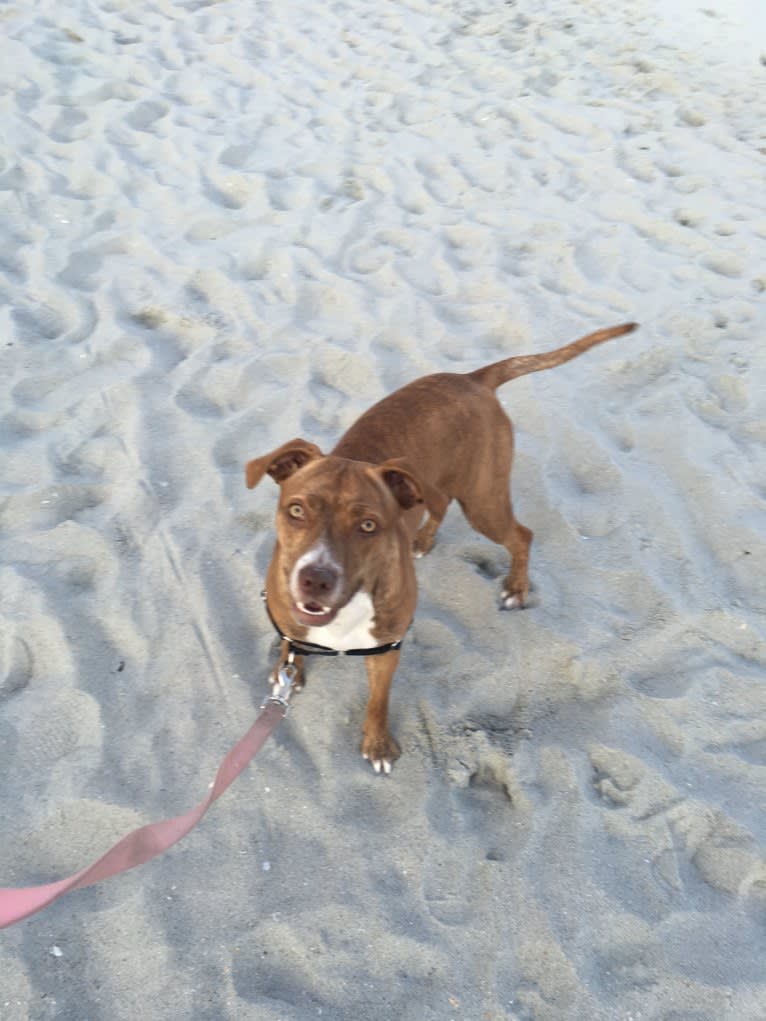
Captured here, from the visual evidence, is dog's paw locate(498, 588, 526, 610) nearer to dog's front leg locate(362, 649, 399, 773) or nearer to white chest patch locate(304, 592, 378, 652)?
dog's front leg locate(362, 649, 399, 773)

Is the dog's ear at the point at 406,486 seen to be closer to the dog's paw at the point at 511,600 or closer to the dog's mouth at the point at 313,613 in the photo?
the dog's mouth at the point at 313,613

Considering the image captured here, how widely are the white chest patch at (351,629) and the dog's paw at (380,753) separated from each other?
→ 361 mm

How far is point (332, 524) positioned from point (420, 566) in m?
1.16

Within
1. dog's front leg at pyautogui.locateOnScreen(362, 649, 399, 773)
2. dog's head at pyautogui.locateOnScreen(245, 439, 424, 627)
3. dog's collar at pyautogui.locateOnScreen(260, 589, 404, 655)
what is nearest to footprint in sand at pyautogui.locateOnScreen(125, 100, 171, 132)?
dog's head at pyautogui.locateOnScreen(245, 439, 424, 627)

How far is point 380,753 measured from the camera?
2703 millimetres

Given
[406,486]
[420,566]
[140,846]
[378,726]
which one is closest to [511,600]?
[420,566]

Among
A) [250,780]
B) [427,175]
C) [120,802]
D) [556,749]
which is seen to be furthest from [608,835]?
[427,175]

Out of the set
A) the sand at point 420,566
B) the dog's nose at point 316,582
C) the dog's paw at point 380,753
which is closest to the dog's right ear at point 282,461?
the dog's nose at point 316,582

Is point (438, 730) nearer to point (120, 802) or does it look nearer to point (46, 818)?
point (120, 802)

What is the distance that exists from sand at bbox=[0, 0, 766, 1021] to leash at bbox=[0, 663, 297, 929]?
38cm

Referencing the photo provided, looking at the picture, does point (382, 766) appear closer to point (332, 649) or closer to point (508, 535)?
point (332, 649)

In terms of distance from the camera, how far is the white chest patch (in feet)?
8.13

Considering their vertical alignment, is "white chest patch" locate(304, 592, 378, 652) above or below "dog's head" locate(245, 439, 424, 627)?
below

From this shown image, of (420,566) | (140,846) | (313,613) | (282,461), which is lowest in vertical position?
(420,566)
